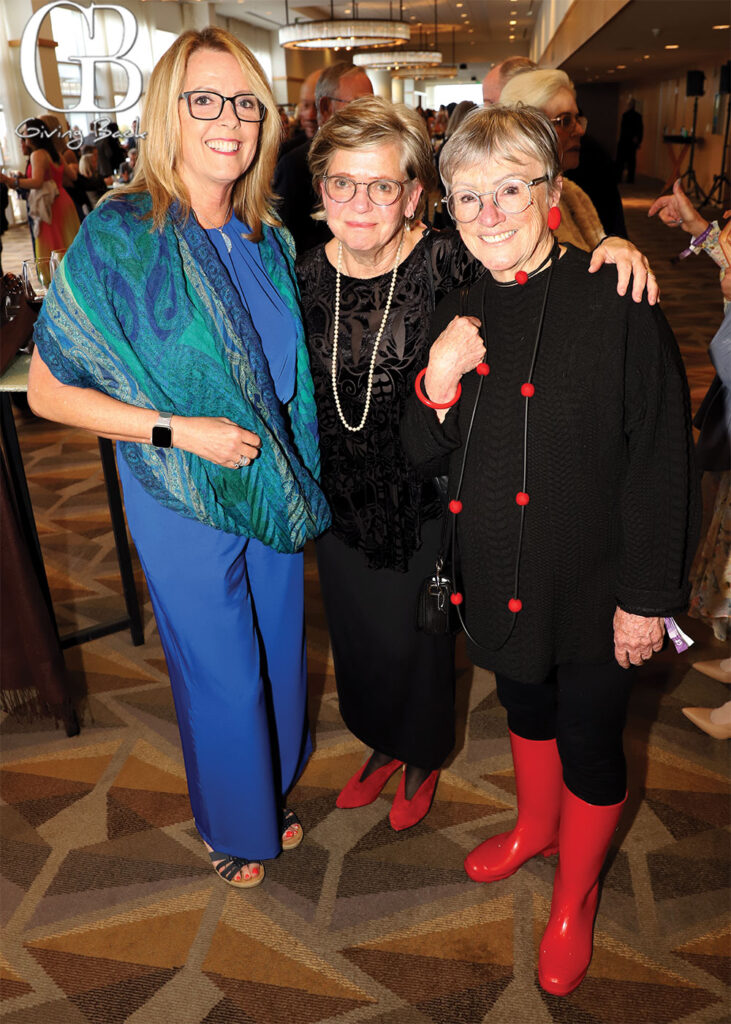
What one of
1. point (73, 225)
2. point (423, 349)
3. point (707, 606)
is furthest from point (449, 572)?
point (73, 225)

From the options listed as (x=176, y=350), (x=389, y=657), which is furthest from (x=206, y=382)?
(x=389, y=657)

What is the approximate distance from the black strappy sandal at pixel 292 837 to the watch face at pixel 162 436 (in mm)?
1115

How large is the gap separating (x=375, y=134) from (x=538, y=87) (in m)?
1.23

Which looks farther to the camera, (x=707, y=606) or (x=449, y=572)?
(x=707, y=606)

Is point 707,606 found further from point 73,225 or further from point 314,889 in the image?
point 73,225

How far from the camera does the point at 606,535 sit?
147 cm

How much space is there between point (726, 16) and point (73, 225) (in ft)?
29.3

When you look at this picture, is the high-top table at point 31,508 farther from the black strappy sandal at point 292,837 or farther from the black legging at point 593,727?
the black legging at point 593,727

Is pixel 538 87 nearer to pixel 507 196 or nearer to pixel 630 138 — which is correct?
pixel 507 196

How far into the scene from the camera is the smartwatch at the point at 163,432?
1599 mm

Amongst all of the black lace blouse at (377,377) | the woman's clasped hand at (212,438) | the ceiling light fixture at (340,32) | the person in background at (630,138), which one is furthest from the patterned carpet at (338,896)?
the person in background at (630,138)

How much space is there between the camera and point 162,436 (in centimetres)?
160

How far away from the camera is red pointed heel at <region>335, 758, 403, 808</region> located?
2.30m

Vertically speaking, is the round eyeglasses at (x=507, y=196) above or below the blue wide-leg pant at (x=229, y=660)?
above
